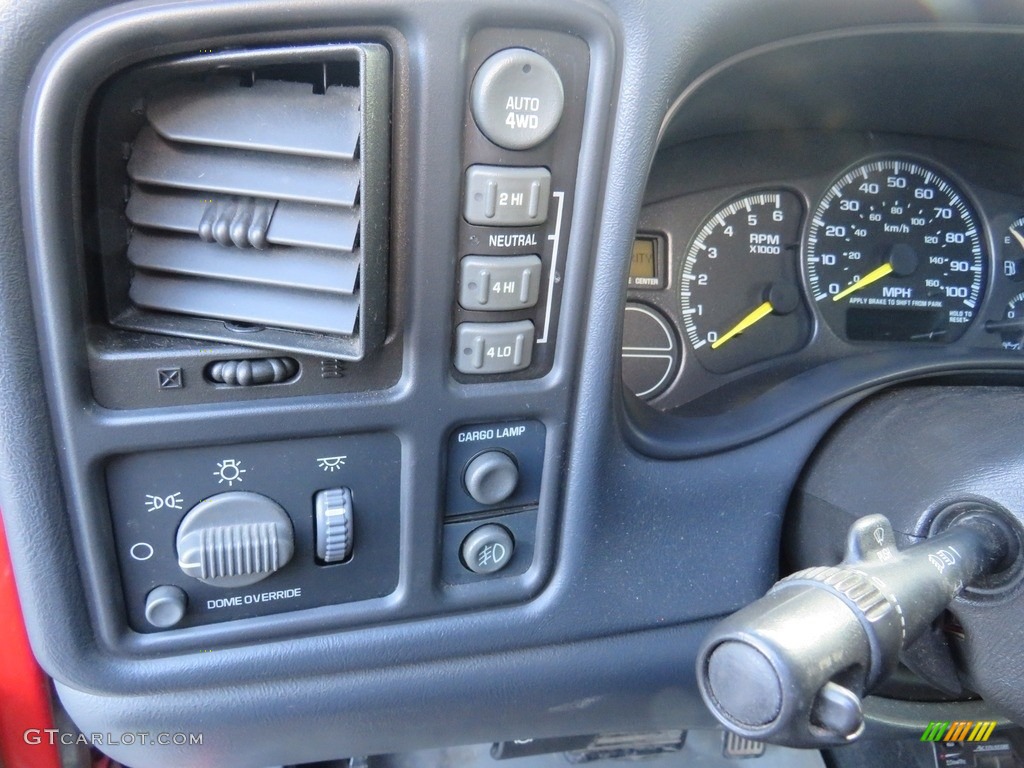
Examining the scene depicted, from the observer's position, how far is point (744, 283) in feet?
3.82

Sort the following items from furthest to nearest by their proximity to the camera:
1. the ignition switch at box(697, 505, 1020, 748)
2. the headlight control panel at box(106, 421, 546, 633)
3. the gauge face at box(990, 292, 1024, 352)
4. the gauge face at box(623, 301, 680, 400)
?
1. the gauge face at box(990, 292, 1024, 352)
2. the gauge face at box(623, 301, 680, 400)
3. the headlight control panel at box(106, 421, 546, 633)
4. the ignition switch at box(697, 505, 1020, 748)

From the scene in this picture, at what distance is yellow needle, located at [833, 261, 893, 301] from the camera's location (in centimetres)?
120

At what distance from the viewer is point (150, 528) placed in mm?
784

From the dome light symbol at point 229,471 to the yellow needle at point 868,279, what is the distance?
0.86 meters

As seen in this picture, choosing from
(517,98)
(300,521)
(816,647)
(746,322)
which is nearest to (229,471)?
(300,521)

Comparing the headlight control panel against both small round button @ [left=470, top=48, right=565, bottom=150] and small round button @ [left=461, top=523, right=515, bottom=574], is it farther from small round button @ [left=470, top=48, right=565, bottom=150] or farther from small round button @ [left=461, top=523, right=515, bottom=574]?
small round button @ [left=470, top=48, right=565, bottom=150]

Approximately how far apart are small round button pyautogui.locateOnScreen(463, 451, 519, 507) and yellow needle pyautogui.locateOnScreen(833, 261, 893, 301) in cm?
62

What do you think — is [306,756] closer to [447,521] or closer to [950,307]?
[447,521]

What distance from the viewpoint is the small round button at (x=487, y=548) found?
0.88 meters

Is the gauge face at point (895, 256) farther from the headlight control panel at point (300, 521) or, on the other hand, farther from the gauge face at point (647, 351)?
the headlight control panel at point (300, 521)

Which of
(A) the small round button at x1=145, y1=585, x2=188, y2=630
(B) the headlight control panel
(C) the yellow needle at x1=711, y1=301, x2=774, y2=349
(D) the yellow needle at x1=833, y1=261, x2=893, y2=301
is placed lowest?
(A) the small round button at x1=145, y1=585, x2=188, y2=630

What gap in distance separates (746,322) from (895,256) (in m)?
0.24

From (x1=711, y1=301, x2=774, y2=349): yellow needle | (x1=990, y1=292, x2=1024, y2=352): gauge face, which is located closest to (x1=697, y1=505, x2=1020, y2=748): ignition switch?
(x1=711, y1=301, x2=774, y2=349): yellow needle
